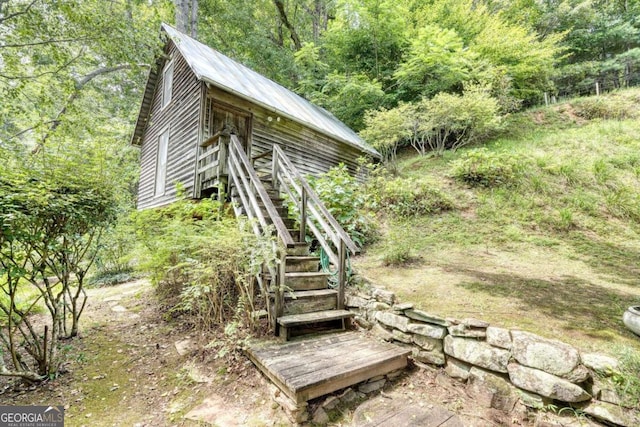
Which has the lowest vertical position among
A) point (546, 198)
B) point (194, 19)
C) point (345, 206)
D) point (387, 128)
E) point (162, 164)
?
point (345, 206)

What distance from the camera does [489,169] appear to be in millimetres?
6676

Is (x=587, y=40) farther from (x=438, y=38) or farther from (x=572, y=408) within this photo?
(x=572, y=408)

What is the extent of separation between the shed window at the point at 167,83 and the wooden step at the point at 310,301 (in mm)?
8037

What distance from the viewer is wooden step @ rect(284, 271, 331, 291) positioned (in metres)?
3.30

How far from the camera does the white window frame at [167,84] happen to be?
27.3 feet

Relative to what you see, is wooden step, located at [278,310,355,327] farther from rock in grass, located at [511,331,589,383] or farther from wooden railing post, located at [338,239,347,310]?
rock in grass, located at [511,331,589,383]


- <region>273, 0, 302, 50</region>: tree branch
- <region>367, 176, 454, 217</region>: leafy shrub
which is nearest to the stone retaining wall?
<region>367, 176, 454, 217</region>: leafy shrub

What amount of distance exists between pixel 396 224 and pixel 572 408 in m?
4.16

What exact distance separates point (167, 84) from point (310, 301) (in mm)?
8791

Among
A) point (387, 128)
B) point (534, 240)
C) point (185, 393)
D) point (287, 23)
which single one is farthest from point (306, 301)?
point (287, 23)

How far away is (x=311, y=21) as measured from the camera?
1839 cm

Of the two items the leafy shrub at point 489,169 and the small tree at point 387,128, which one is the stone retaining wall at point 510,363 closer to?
the leafy shrub at point 489,169

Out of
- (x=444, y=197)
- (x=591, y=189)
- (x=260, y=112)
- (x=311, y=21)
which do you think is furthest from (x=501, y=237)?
(x=311, y=21)

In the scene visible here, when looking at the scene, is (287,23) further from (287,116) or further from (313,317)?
(313,317)
